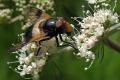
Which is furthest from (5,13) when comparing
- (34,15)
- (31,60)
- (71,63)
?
(71,63)

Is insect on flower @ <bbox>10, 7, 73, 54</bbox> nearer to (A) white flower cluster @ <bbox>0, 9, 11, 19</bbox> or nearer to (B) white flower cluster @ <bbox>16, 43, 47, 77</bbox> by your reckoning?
(B) white flower cluster @ <bbox>16, 43, 47, 77</bbox>

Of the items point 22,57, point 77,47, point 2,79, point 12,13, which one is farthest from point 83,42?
point 2,79

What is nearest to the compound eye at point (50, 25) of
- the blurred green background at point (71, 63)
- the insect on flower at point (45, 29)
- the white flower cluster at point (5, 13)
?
the insect on flower at point (45, 29)

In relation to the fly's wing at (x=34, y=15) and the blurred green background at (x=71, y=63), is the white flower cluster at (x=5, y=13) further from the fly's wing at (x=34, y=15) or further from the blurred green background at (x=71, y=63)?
the blurred green background at (x=71, y=63)

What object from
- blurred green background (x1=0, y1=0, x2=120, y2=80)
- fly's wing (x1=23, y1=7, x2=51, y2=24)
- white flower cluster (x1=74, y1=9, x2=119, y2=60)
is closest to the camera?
white flower cluster (x1=74, y1=9, x2=119, y2=60)

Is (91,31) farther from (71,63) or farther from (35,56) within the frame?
(71,63)

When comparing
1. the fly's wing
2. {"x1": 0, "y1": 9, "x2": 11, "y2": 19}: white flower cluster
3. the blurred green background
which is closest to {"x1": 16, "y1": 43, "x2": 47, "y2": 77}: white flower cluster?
the fly's wing
